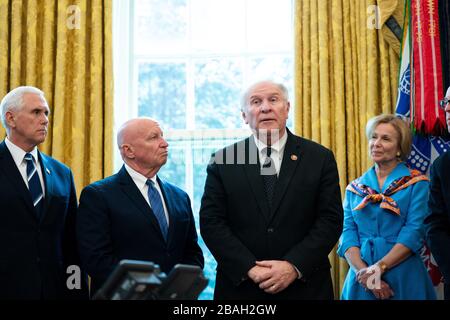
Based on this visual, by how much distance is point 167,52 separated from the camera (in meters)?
4.84

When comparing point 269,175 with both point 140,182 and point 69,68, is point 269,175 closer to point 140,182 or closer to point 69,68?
point 140,182

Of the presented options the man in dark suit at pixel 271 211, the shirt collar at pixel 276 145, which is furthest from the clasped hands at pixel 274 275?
the shirt collar at pixel 276 145

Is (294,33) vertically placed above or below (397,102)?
above

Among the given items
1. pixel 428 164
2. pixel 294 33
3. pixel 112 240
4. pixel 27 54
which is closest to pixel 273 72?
pixel 294 33

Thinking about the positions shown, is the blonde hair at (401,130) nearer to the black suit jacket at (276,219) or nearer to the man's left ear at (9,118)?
the black suit jacket at (276,219)

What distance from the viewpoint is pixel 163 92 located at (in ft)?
15.8

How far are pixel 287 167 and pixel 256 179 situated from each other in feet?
0.53

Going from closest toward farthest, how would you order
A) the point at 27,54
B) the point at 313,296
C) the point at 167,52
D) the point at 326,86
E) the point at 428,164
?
the point at 313,296 → the point at 428,164 → the point at 326,86 → the point at 27,54 → the point at 167,52

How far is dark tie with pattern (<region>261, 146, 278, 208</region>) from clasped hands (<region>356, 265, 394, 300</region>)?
85cm

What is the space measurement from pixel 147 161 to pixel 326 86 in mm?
1627

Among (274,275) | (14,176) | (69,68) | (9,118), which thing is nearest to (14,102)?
(9,118)

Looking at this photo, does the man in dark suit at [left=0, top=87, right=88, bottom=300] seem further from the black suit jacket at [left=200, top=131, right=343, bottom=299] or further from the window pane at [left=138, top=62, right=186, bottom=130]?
the window pane at [left=138, top=62, right=186, bottom=130]

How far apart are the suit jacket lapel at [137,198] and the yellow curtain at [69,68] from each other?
1341 millimetres

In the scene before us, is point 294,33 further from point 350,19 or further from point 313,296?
point 313,296
